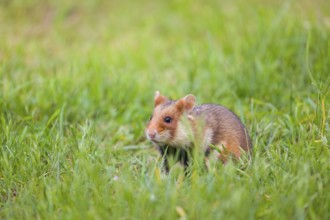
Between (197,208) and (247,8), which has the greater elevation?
(247,8)

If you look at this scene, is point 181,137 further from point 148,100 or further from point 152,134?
point 148,100

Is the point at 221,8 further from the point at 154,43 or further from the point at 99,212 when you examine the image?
the point at 99,212

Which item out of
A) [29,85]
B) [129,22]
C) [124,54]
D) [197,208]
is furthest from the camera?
Answer: [129,22]

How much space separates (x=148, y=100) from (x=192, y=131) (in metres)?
1.83

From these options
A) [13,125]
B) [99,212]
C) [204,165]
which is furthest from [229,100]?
[99,212]

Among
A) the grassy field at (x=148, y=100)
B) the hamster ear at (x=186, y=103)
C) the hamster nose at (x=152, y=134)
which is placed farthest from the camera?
the hamster ear at (x=186, y=103)

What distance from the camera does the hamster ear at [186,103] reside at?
4270 mm

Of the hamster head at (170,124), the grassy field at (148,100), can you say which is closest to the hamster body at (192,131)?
the hamster head at (170,124)

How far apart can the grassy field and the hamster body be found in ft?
0.55

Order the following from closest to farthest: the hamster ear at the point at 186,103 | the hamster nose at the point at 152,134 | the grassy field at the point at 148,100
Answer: the grassy field at the point at 148,100 → the hamster nose at the point at 152,134 → the hamster ear at the point at 186,103

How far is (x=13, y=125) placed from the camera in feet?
15.3

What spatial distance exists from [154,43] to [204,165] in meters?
3.86

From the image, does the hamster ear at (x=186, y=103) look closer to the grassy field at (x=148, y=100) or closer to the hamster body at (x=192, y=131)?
the hamster body at (x=192, y=131)

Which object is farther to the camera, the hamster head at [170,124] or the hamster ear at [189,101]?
the hamster ear at [189,101]
